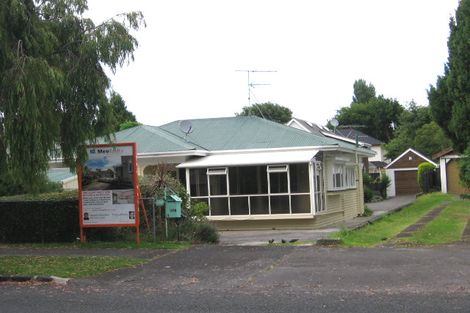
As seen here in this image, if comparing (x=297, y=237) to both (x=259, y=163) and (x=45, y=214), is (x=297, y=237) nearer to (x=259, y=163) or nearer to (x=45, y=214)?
(x=259, y=163)

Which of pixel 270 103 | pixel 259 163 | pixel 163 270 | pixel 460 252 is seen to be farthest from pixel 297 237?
pixel 270 103

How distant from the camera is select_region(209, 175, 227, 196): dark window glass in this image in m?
24.1

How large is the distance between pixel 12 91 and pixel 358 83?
99.9m

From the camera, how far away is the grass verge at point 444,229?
1609 centimetres

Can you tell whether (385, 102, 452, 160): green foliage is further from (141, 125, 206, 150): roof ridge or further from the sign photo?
the sign photo

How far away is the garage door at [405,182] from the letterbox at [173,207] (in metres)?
42.7

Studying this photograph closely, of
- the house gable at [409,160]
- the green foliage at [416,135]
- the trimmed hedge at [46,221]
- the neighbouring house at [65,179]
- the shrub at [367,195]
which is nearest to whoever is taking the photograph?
the trimmed hedge at [46,221]

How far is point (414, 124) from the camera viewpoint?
2795 inches

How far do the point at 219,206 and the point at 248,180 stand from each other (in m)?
1.58

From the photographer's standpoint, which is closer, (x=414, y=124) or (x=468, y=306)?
(x=468, y=306)

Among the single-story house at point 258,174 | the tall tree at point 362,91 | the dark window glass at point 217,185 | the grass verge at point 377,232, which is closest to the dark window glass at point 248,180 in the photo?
the single-story house at point 258,174

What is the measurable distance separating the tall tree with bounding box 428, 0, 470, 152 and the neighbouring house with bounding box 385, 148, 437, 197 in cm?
3134

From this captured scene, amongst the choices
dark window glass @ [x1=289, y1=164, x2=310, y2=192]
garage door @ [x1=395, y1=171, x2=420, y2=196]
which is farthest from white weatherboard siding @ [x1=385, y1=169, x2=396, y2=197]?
dark window glass @ [x1=289, y1=164, x2=310, y2=192]

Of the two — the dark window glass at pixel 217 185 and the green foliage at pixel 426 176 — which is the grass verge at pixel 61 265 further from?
the green foliage at pixel 426 176
